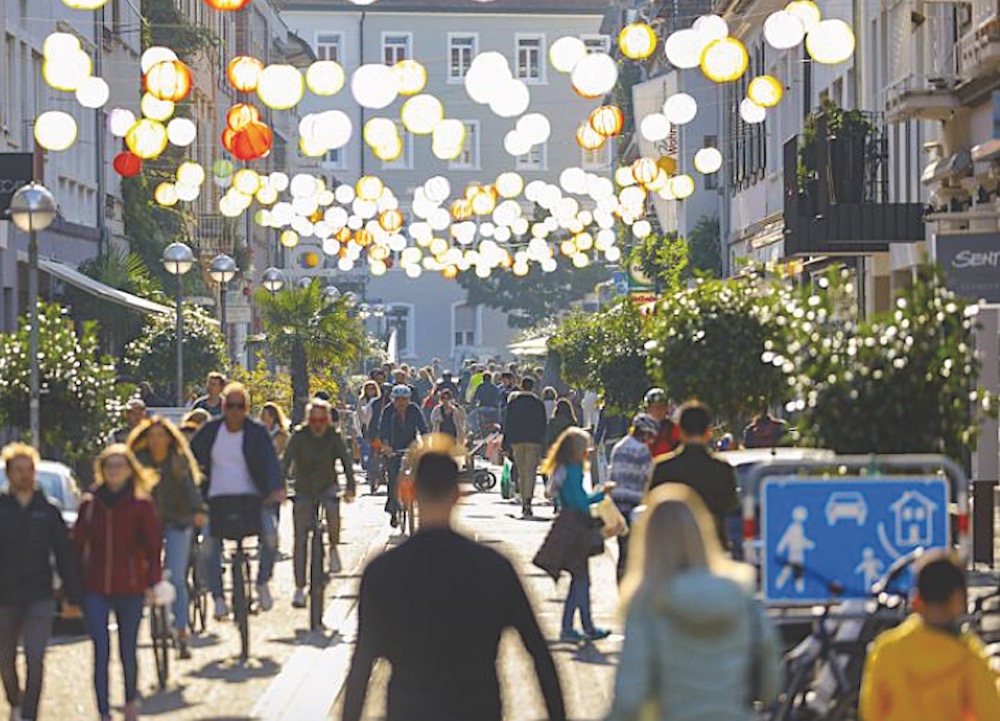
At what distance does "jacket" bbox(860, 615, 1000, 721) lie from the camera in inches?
358

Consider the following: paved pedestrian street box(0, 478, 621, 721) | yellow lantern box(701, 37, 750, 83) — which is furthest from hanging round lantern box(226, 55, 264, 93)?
paved pedestrian street box(0, 478, 621, 721)

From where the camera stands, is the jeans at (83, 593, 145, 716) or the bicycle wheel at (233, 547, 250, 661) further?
the bicycle wheel at (233, 547, 250, 661)

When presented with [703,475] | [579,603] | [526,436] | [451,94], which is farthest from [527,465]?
[451,94]

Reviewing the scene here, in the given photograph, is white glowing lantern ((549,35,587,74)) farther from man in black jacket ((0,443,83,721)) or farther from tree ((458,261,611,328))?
tree ((458,261,611,328))

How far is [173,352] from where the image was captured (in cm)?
4353

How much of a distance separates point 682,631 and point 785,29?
62.8 feet

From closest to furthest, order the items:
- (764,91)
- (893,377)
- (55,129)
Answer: (893,377)
(55,129)
(764,91)

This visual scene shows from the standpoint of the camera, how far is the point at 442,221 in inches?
1703

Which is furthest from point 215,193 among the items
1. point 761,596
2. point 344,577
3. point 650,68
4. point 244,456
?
point 761,596

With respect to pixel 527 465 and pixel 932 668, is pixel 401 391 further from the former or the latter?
pixel 932 668

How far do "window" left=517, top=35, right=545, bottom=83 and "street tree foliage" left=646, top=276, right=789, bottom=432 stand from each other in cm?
9579

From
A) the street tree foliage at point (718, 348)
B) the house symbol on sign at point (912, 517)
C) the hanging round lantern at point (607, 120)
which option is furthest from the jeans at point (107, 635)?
the hanging round lantern at point (607, 120)

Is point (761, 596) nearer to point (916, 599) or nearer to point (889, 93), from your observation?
point (916, 599)

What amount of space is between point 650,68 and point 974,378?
74.2 metres
